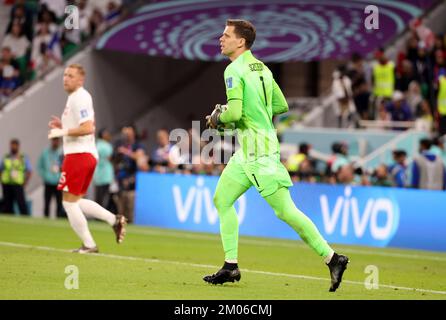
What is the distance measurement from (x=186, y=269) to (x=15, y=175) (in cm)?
1342

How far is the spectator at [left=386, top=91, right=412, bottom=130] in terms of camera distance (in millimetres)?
26344

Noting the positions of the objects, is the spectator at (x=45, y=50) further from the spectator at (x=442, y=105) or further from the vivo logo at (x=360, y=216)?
the vivo logo at (x=360, y=216)

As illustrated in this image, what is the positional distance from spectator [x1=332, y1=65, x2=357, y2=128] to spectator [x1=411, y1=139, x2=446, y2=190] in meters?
6.16

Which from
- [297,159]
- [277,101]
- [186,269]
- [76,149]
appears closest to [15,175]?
[297,159]

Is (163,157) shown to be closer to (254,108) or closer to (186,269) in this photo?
(186,269)

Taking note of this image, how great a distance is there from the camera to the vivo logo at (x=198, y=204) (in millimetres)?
22078

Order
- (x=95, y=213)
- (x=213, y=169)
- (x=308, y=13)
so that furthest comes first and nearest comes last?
1. (x=308, y=13)
2. (x=213, y=169)
3. (x=95, y=213)

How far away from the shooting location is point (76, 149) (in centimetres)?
1473

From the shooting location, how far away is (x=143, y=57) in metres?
32.5

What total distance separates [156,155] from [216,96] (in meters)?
8.87

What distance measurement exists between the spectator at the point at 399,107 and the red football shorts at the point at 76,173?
12814mm

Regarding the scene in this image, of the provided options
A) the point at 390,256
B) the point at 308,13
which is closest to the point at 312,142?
the point at 308,13

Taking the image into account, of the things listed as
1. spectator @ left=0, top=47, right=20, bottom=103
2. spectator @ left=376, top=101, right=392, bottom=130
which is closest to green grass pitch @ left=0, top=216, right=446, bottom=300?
spectator @ left=376, top=101, right=392, bottom=130
